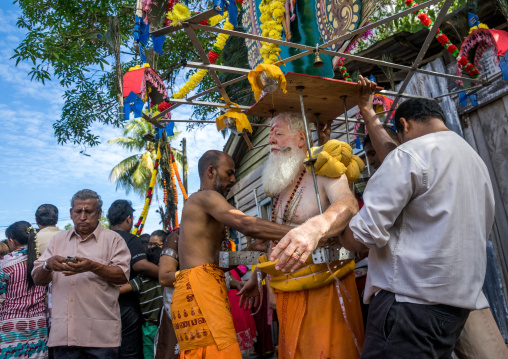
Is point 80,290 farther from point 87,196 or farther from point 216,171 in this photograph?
point 216,171

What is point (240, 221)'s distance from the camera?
8.27 ft

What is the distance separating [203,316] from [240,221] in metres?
0.67

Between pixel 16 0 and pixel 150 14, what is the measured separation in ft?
25.4

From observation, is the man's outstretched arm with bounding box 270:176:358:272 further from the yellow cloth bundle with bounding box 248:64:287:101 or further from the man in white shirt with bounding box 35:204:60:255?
the man in white shirt with bounding box 35:204:60:255

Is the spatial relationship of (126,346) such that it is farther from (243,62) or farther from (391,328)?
(243,62)

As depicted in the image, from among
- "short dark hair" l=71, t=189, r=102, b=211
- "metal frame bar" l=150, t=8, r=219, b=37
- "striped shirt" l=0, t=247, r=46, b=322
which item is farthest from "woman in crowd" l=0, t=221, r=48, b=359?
"metal frame bar" l=150, t=8, r=219, b=37

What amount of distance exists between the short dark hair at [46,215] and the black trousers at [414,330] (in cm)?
361

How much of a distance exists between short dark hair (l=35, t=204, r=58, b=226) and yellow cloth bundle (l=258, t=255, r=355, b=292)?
286 centimetres

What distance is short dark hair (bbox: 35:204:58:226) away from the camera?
13.5 feet

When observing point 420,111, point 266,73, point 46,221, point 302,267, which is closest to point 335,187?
point 302,267

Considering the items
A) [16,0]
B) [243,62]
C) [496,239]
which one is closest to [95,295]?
[496,239]

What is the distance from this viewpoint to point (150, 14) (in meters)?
2.61

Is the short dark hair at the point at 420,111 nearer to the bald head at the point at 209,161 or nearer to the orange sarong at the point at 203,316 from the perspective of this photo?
the bald head at the point at 209,161

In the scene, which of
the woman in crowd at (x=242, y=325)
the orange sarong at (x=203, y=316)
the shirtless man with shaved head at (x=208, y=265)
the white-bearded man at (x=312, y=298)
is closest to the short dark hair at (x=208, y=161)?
the shirtless man with shaved head at (x=208, y=265)
